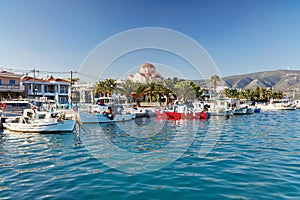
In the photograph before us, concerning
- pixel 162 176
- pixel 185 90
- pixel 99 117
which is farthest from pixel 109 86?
pixel 162 176

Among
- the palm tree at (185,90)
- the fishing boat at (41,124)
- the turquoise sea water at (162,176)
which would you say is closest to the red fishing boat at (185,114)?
the fishing boat at (41,124)

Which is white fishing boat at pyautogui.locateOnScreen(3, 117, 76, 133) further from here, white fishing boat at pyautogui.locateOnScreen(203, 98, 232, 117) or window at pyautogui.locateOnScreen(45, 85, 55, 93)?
window at pyautogui.locateOnScreen(45, 85, 55, 93)

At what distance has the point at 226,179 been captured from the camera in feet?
25.5

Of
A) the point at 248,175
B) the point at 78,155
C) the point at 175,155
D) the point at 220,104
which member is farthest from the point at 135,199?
the point at 220,104

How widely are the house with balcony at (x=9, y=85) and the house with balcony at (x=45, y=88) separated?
5468 millimetres

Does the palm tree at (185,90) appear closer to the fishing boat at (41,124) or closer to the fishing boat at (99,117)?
the fishing boat at (99,117)

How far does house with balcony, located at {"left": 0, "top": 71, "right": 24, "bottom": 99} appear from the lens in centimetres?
4162

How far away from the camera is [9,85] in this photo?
139ft

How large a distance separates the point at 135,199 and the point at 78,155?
6699 millimetres

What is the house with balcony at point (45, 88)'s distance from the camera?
5191 centimetres

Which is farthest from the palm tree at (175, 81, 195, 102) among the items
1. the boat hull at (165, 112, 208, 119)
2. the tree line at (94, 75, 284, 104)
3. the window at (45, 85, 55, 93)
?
the window at (45, 85, 55, 93)

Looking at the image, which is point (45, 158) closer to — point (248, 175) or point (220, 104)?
point (248, 175)

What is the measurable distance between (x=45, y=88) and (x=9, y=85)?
43.9ft

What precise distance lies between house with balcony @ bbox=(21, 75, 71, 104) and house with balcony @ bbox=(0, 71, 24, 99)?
5468 millimetres
